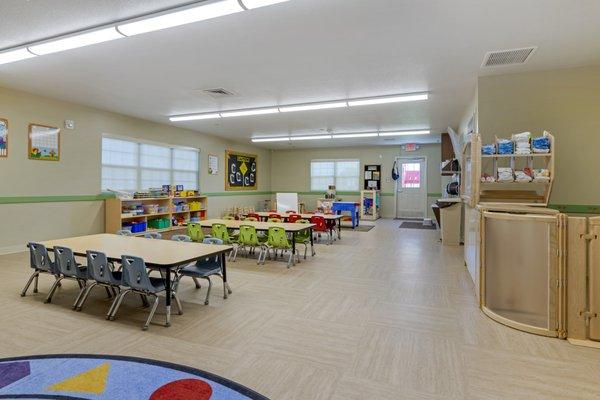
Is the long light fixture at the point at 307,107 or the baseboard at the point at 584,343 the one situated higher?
the long light fixture at the point at 307,107

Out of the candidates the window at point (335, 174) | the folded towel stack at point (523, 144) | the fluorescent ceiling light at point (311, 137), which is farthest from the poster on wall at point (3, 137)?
the window at point (335, 174)

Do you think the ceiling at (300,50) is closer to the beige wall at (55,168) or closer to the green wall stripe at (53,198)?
the beige wall at (55,168)

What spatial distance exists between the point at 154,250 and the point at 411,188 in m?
11.5

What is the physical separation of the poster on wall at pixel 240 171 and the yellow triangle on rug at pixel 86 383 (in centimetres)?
965

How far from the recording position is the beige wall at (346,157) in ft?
43.1

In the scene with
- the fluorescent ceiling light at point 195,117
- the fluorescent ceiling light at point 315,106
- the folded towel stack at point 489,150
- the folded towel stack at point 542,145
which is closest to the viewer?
the folded towel stack at point 542,145

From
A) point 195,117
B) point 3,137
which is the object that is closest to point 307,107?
point 195,117

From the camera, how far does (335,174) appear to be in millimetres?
14430

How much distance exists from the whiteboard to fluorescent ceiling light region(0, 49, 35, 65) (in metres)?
8.96

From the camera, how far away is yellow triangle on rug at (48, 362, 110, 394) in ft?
7.44

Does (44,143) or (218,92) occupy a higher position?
(218,92)

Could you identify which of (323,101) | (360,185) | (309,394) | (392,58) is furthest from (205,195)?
(309,394)

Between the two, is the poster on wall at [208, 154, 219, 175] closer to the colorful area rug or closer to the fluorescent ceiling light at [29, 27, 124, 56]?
the fluorescent ceiling light at [29, 27, 124, 56]

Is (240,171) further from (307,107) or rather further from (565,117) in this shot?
(565,117)
